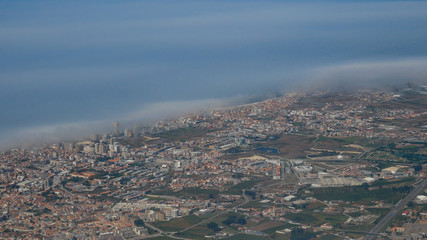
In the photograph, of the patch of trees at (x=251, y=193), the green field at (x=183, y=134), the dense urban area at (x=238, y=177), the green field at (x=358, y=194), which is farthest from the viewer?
the green field at (x=183, y=134)

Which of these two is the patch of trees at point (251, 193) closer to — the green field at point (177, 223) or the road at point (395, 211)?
the green field at point (177, 223)

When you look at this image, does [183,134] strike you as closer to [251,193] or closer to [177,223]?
[251,193]

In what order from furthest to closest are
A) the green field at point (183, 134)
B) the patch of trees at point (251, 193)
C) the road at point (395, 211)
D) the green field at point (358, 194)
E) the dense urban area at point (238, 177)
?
the green field at point (183, 134), the patch of trees at point (251, 193), the green field at point (358, 194), the dense urban area at point (238, 177), the road at point (395, 211)

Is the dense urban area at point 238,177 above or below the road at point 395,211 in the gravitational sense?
above

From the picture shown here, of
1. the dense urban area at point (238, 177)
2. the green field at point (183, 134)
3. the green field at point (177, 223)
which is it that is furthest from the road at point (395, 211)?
the green field at point (183, 134)

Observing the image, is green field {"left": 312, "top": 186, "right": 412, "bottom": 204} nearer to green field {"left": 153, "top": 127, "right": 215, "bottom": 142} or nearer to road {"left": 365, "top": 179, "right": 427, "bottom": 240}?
road {"left": 365, "top": 179, "right": 427, "bottom": 240}

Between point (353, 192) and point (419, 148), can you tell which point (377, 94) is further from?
point (353, 192)

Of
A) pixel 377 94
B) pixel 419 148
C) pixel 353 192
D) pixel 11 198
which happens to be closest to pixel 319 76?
pixel 377 94
